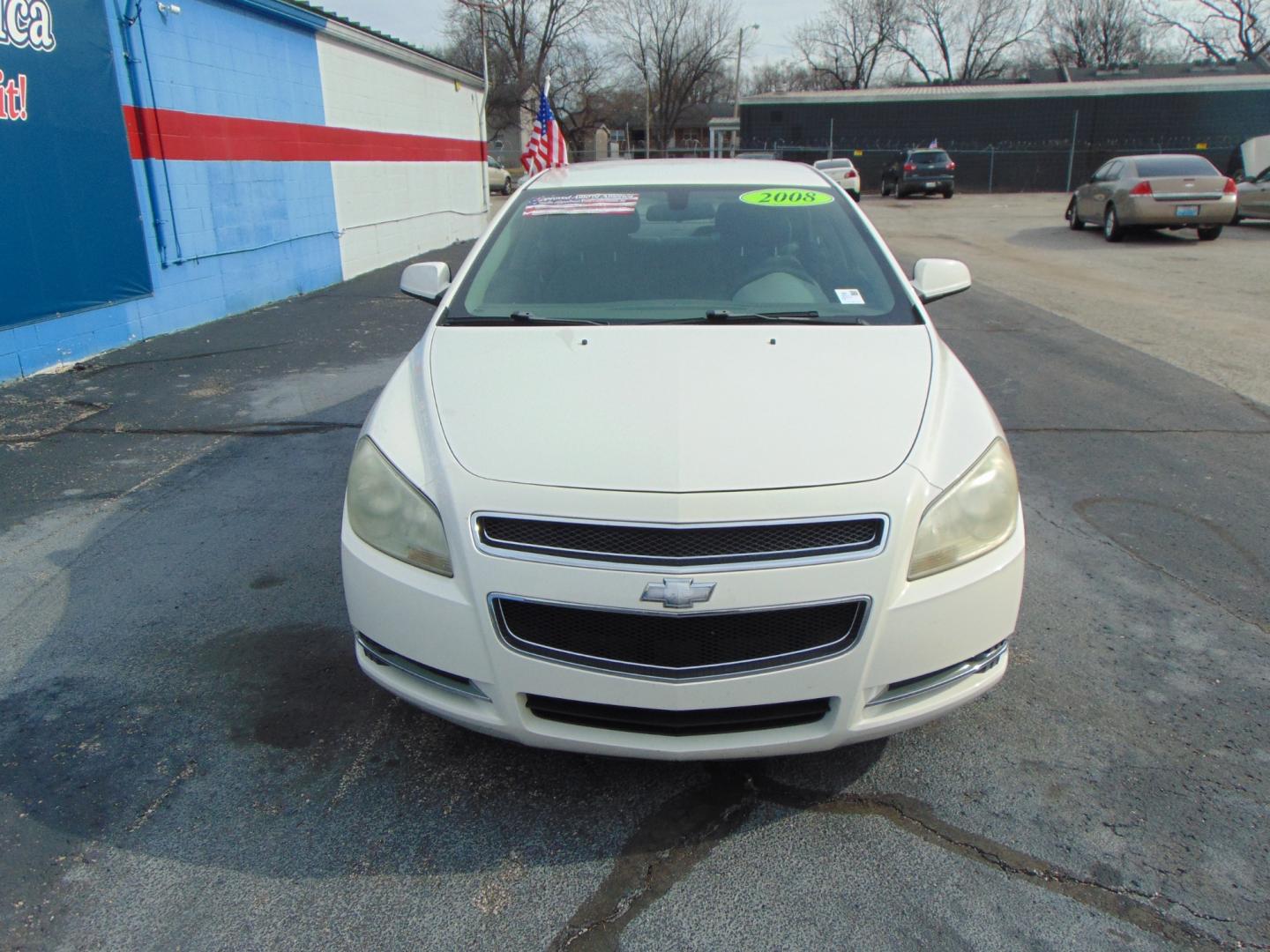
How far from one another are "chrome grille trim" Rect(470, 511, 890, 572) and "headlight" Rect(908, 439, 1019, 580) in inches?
6.0

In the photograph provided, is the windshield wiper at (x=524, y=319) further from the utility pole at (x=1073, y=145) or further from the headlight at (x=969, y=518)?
the utility pole at (x=1073, y=145)

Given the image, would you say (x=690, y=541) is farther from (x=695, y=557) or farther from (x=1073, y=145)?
(x=1073, y=145)

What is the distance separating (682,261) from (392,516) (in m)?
1.81

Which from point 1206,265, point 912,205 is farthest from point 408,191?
point 912,205

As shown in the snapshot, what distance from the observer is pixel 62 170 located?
7855 millimetres

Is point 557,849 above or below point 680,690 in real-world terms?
below

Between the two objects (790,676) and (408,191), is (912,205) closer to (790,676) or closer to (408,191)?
(408,191)

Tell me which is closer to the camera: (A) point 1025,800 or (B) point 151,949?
(B) point 151,949

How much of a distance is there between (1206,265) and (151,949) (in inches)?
629

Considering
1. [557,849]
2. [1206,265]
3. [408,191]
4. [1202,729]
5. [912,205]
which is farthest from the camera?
[912,205]

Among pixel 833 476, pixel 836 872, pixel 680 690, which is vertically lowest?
pixel 836 872

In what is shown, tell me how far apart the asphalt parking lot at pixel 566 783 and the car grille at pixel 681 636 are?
57cm

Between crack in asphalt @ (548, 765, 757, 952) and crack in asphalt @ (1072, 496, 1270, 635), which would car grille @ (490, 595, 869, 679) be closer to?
crack in asphalt @ (548, 765, 757, 952)

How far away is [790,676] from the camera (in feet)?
7.50
